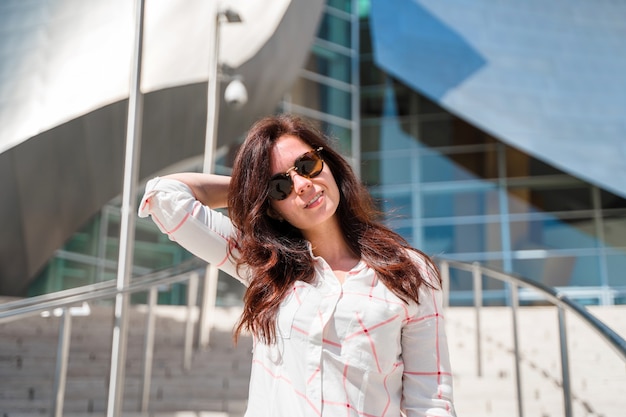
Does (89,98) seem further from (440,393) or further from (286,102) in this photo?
(440,393)

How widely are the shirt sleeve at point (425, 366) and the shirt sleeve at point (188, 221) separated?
1.50ft

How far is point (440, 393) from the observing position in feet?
5.28

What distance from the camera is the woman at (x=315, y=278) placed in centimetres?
159

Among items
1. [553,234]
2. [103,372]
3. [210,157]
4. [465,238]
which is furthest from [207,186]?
[553,234]

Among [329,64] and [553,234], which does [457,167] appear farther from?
[329,64]

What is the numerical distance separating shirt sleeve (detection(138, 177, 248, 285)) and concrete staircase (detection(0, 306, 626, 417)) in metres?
1.74

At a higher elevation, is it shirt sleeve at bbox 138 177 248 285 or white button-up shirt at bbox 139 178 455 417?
shirt sleeve at bbox 138 177 248 285

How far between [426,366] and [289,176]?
1.75 feet

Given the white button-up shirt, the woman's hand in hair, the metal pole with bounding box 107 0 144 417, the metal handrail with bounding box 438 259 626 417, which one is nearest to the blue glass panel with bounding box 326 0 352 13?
the metal handrail with bounding box 438 259 626 417

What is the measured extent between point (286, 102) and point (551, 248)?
6.38 metres

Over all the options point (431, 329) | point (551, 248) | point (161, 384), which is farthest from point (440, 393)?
point (551, 248)

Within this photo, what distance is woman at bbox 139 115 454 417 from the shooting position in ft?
5.23

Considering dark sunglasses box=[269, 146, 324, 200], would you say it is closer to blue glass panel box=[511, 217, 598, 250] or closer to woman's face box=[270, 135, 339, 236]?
woman's face box=[270, 135, 339, 236]

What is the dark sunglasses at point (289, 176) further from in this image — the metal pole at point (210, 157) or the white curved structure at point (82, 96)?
the white curved structure at point (82, 96)
